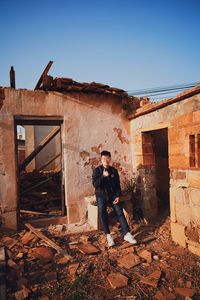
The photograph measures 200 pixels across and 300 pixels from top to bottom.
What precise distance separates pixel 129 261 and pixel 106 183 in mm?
1559

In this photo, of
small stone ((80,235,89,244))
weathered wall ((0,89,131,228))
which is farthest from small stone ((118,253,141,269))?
weathered wall ((0,89,131,228))

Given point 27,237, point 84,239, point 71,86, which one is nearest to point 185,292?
point 84,239

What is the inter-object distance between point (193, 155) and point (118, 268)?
95.9 inches

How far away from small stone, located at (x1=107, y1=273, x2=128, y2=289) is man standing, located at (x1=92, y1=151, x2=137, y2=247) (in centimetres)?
107

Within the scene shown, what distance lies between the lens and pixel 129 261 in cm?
384

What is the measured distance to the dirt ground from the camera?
3.04 meters

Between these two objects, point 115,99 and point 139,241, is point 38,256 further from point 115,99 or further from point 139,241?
point 115,99

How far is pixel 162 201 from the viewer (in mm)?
6652

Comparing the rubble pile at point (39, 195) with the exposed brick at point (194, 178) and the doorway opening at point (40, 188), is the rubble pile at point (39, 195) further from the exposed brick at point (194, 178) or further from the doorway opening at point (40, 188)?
the exposed brick at point (194, 178)

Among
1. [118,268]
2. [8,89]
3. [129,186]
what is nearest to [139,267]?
[118,268]

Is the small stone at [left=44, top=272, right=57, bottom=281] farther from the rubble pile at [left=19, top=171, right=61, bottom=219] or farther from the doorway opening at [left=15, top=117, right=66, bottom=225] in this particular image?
the rubble pile at [left=19, top=171, right=61, bottom=219]

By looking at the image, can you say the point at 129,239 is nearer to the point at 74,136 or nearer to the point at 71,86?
the point at 74,136

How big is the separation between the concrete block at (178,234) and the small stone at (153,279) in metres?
1.13

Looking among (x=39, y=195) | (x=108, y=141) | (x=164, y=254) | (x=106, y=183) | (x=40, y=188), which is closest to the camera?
(x=164, y=254)
